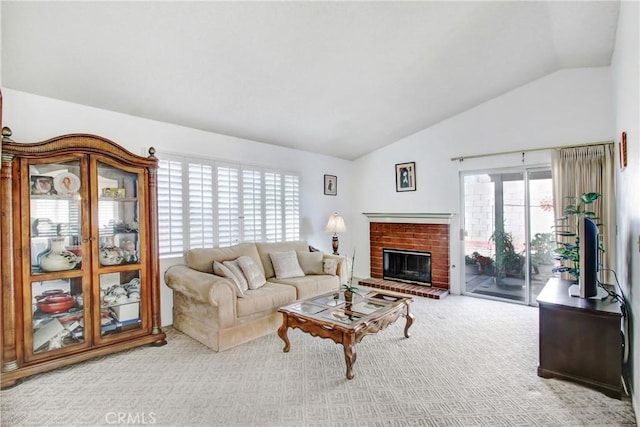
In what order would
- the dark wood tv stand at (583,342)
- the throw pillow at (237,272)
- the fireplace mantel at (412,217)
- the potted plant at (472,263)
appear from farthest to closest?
the fireplace mantel at (412,217) < the potted plant at (472,263) < the throw pillow at (237,272) < the dark wood tv stand at (583,342)

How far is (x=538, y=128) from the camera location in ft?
14.1

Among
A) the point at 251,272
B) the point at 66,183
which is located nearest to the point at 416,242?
the point at 251,272

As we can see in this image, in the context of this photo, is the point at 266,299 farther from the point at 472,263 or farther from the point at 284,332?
the point at 472,263

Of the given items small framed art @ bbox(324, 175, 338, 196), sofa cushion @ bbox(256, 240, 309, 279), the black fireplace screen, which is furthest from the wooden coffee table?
small framed art @ bbox(324, 175, 338, 196)

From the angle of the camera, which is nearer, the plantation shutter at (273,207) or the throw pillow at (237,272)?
the throw pillow at (237,272)

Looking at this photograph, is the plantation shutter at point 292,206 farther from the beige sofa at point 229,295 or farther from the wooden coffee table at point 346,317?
the wooden coffee table at point 346,317

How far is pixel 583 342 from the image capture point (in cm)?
241

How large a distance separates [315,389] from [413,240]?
11.8 feet

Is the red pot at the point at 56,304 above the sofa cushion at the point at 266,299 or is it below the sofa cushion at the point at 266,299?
above

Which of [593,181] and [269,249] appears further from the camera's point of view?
[269,249]

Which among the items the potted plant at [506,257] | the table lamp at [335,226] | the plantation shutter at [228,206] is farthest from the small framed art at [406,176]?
the plantation shutter at [228,206]

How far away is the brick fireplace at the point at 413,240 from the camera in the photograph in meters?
5.14

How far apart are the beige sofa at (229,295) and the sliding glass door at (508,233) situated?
228 centimetres

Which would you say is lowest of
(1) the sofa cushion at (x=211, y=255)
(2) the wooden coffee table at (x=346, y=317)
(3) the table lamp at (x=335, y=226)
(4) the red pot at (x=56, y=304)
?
(2) the wooden coffee table at (x=346, y=317)
